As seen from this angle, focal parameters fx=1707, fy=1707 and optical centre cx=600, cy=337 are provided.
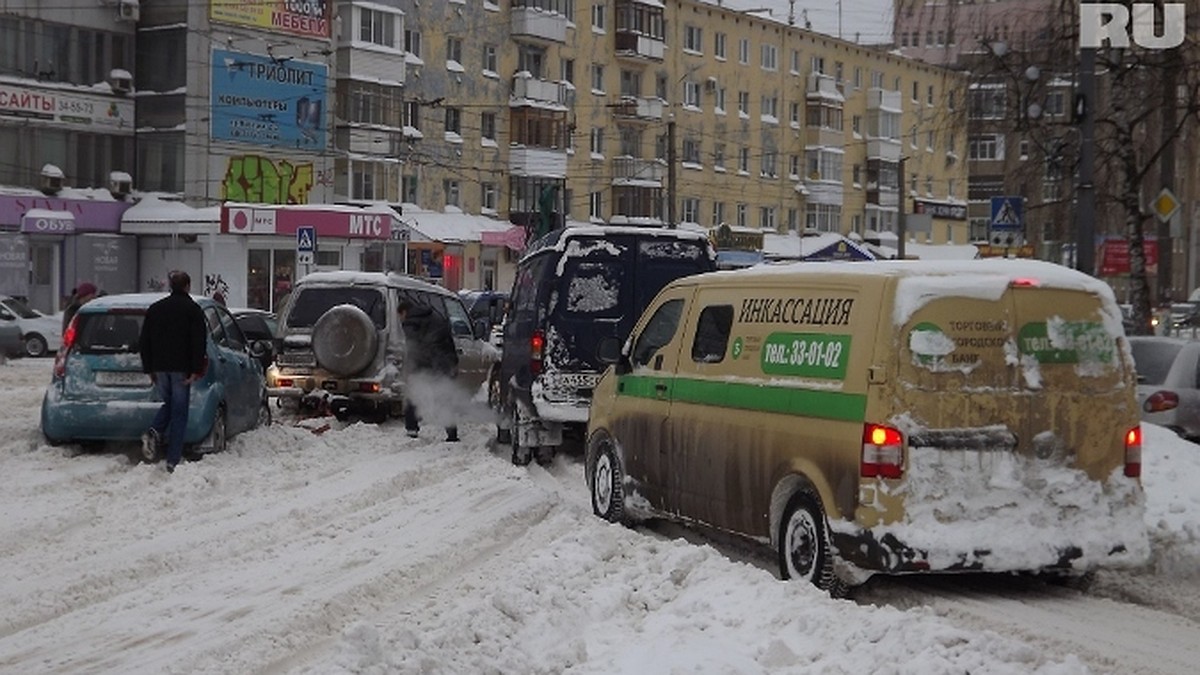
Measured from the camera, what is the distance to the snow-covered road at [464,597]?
7723 millimetres

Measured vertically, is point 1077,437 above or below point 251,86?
below

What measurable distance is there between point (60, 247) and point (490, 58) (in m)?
21.3

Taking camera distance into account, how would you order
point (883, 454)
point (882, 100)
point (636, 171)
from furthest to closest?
point (882, 100) < point (636, 171) < point (883, 454)

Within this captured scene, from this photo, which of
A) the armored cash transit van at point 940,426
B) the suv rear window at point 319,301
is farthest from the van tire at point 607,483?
the suv rear window at point 319,301

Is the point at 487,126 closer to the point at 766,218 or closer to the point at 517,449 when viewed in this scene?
the point at 766,218

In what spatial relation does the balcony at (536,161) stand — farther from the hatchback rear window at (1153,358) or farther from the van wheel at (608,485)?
the van wheel at (608,485)

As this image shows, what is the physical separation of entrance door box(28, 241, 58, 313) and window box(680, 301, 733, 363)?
43.4m

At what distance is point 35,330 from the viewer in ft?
138

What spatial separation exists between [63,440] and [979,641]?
11.1 meters

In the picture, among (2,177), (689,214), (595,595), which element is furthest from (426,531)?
(689,214)

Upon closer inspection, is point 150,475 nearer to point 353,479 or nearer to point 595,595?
point 353,479

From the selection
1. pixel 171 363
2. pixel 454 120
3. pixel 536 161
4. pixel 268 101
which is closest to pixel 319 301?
pixel 171 363

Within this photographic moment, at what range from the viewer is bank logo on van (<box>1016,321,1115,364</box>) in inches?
384

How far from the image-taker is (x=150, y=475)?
1466 centimetres
